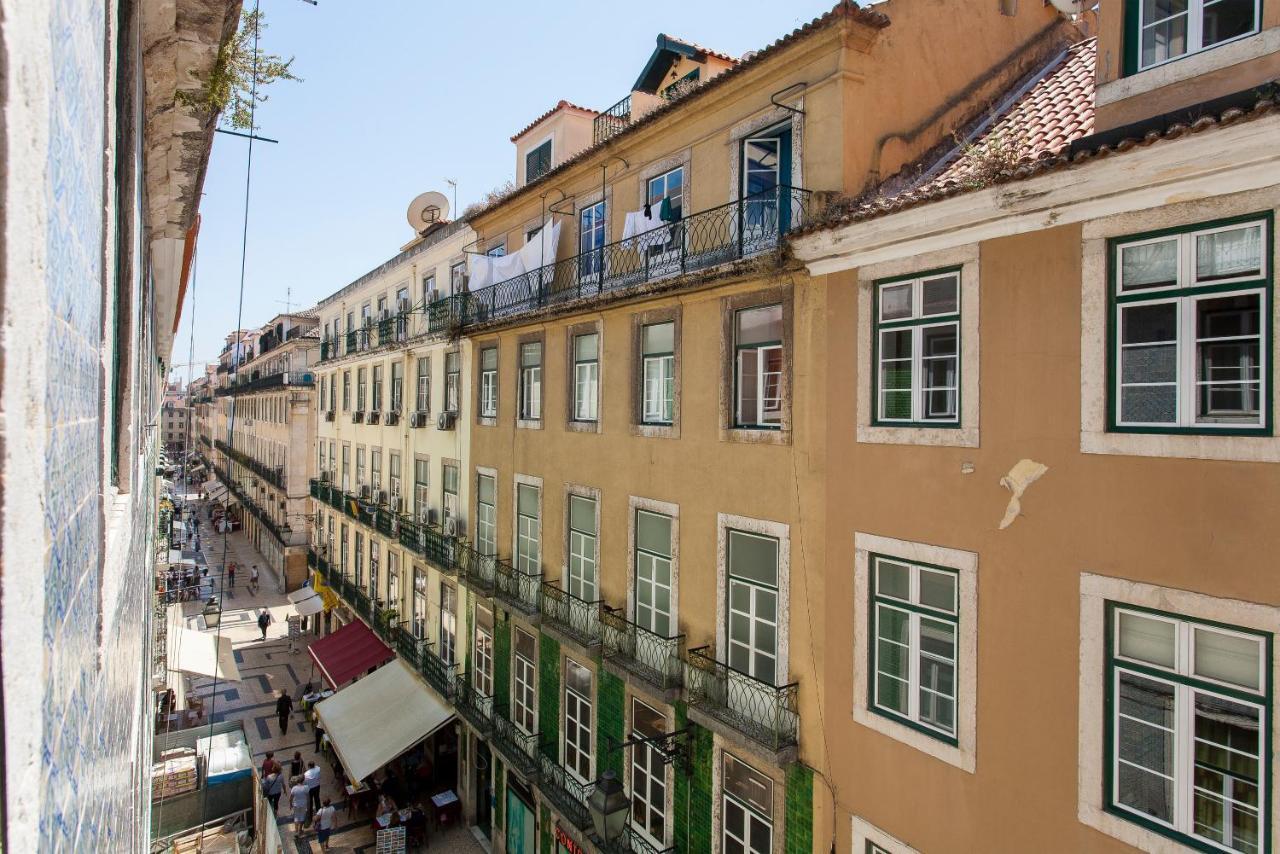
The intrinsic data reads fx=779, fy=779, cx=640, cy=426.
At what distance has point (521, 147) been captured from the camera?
18.2 meters

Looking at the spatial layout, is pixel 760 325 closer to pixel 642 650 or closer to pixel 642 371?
pixel 642 371

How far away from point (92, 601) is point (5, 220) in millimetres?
1731

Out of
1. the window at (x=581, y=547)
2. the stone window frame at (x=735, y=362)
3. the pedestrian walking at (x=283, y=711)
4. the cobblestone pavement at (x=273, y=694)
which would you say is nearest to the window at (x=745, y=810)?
the window at (x=581, y=547)

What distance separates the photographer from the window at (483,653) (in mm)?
17000

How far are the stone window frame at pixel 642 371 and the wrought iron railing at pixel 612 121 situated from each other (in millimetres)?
4082

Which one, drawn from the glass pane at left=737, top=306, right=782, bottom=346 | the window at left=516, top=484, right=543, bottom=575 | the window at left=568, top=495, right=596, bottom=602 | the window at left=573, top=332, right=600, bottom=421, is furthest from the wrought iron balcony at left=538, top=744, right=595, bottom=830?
the glass pane at left=737, top=306, right=782, bottom=346

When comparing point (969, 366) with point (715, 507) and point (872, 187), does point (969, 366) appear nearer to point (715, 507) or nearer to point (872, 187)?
point (872, 187)

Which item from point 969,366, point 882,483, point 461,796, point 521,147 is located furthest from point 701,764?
point 521,147

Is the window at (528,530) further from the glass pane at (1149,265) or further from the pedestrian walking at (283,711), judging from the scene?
the pedestrian walking at (283,711)

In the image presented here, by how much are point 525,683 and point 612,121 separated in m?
10.9

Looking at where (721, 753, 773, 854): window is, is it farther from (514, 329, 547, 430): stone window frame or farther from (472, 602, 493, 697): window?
(472, 602, 493, 697): window

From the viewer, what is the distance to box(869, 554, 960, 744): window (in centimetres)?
762

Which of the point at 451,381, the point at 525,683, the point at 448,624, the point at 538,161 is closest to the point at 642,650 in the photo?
the point at 525,683

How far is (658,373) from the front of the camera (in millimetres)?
11828
